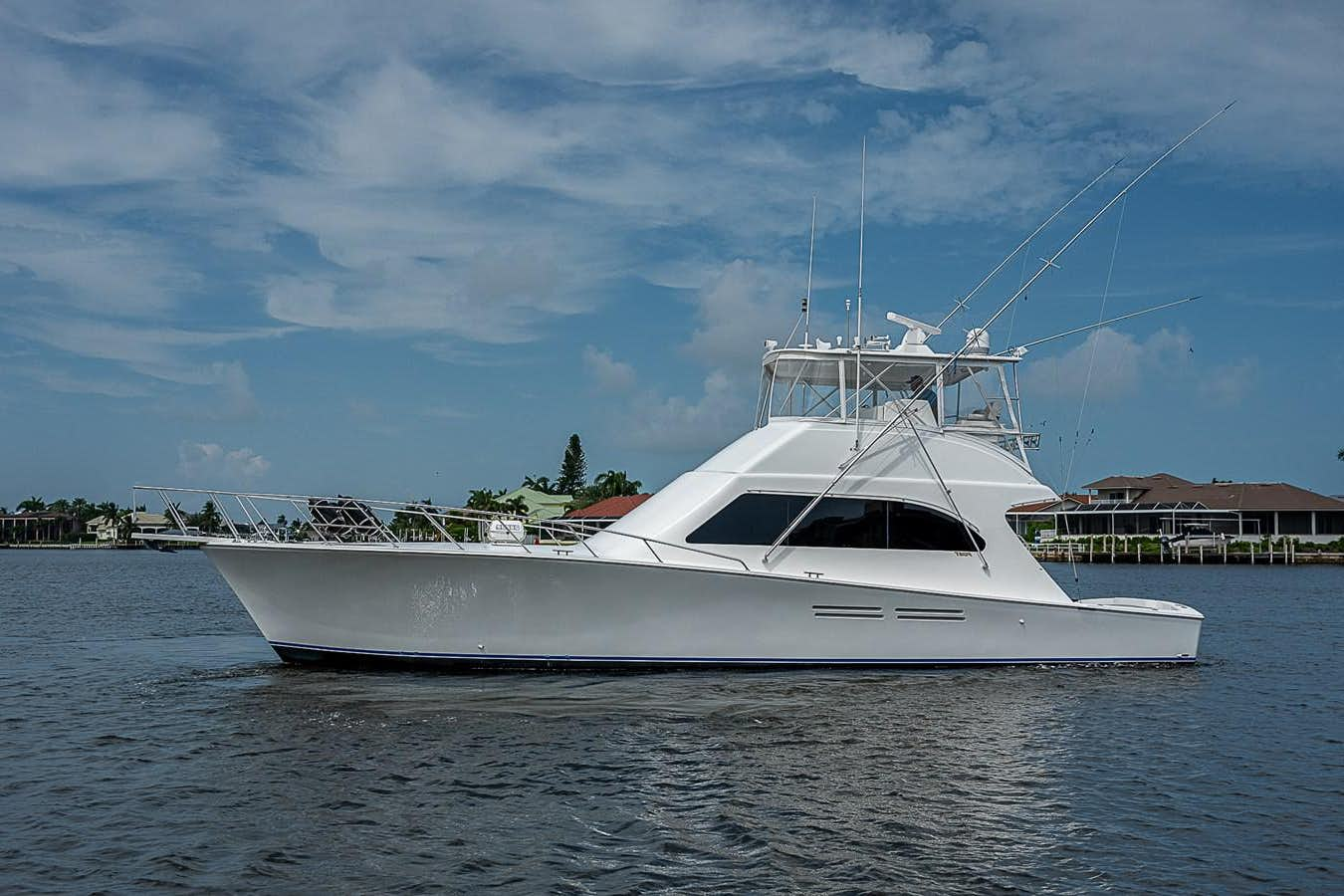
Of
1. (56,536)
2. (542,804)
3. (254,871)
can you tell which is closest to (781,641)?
(542,804)

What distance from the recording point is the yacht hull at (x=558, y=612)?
12.6 meters

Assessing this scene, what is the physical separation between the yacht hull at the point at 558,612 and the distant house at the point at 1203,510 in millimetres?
49737

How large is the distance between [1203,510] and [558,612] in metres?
62.6

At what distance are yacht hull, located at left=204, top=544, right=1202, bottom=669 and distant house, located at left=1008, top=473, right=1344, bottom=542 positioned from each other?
163ft

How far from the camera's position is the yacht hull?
12648 mm

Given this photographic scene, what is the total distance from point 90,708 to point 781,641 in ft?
25.5

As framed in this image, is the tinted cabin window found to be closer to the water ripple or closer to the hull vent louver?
the hull vent louver

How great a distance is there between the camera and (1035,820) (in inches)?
328

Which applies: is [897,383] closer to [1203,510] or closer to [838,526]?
[838,526]

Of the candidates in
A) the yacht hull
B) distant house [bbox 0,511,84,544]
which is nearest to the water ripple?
the yacht hull

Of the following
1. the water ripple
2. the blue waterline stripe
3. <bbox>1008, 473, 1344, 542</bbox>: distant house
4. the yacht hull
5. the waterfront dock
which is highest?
<bbox>1008, 473, 1344, 542</bbox>: distant house

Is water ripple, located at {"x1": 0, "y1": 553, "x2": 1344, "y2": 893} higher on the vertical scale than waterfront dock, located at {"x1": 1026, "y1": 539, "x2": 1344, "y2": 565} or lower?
lower

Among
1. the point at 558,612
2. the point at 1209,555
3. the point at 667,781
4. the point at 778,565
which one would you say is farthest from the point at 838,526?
the point at 1209,555

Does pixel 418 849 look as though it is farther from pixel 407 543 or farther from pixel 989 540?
pixel 989 540
